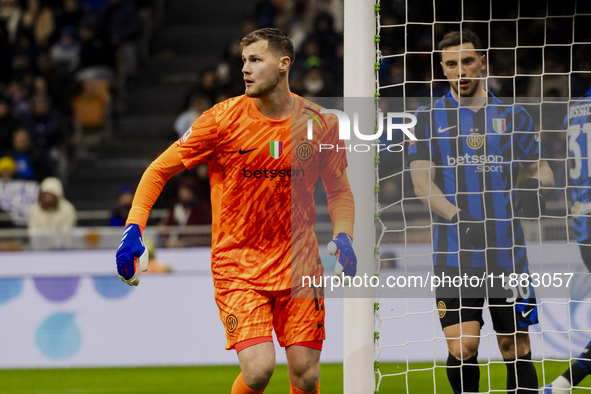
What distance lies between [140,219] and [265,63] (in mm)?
986

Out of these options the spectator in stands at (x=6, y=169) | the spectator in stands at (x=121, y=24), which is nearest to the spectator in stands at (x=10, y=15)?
the spectator in stands at (x=121, y=24)

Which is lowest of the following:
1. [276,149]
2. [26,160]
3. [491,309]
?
[491,309]

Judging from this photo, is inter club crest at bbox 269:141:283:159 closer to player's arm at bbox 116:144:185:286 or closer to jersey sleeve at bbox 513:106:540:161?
player's arm at bbox 116:144:185:286

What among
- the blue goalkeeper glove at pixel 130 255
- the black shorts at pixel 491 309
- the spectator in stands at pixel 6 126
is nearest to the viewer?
the blue goalkeeper glove at pixel 130 255

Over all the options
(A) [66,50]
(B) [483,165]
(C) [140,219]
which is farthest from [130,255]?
(A) [66,50]

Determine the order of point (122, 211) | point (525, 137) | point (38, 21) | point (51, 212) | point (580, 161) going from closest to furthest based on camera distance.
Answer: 1. point (525, 137)
2. point (580, 161)
3. point (51, 212)
4. point (122, 211)
5. point (38, 21)

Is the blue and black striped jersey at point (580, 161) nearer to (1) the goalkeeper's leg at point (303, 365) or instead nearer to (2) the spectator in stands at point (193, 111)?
(1) the goalkeeper's leg at point (303, 365)

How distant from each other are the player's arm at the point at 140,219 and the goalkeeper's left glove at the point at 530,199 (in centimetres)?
202

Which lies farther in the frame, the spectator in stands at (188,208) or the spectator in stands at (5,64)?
the spectator in stands at (5,64)

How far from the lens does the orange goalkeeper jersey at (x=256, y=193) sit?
448cm

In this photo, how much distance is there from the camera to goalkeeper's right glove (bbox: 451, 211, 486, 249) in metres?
5.11

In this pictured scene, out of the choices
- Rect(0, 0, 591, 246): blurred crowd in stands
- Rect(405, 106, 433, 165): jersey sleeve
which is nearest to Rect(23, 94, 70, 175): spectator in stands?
Rect(0, 0, 591, 246): blurred crowd in stands

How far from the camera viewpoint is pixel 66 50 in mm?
13711

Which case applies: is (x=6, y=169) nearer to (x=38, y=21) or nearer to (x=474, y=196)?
(x=38, y=21)
